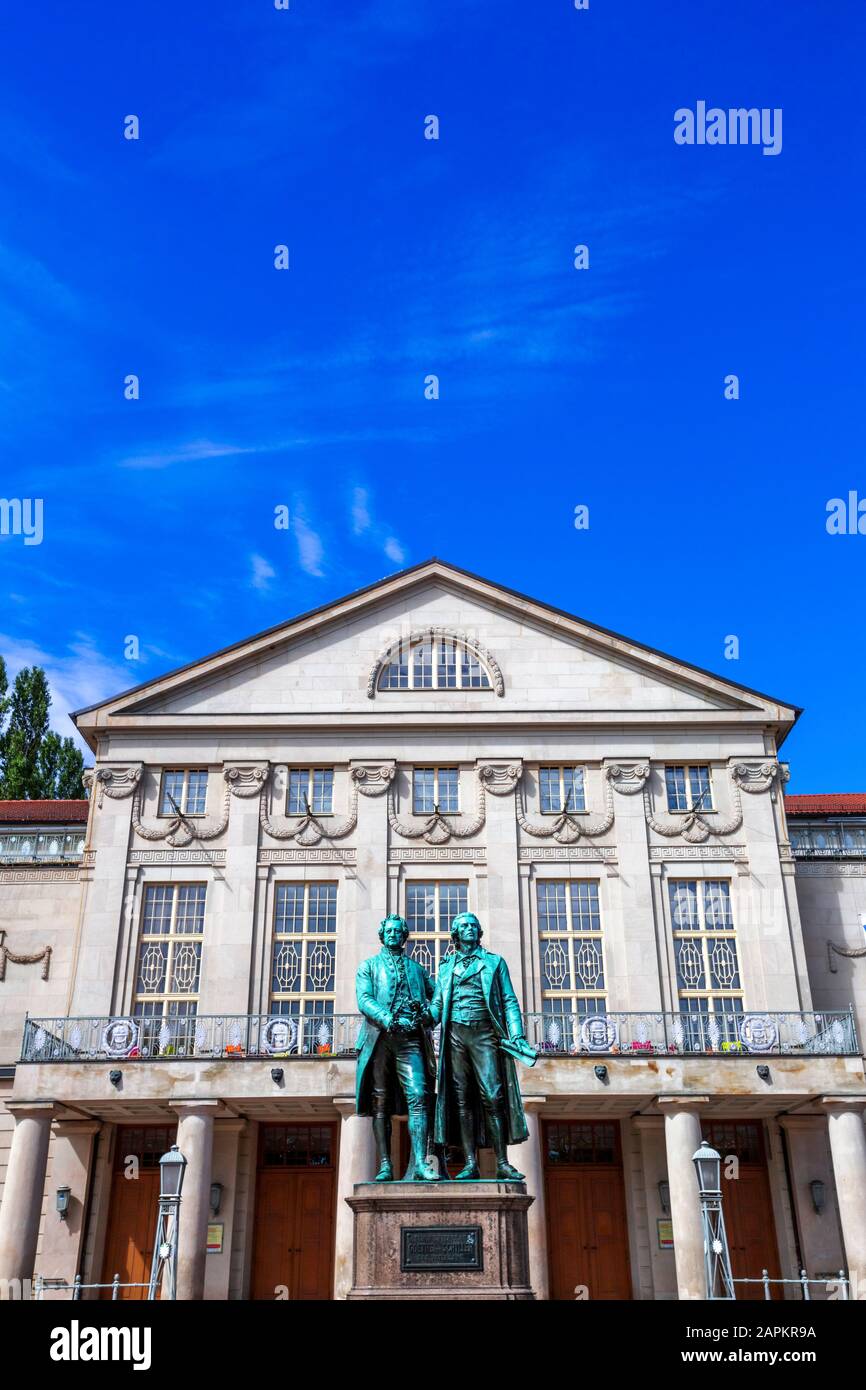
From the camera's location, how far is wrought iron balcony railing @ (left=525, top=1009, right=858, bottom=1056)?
86.3 feet

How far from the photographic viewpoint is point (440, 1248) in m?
11.5

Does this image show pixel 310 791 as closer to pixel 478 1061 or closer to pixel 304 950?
pixel 304 950

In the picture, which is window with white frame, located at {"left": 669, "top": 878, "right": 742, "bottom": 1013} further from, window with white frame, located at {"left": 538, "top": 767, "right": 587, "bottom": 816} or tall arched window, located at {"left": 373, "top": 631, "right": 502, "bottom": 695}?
tall arched window, located at {"left": 373, "top": 631, "right": 502, "bottom": 695}

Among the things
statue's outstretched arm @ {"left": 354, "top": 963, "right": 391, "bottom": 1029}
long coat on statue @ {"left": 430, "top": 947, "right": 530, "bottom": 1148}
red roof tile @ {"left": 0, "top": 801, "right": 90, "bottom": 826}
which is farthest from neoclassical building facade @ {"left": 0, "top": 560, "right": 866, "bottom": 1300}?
statue's outstretched arm @ {"left": 354, "top": 963, "right": 391, "bottom": 1029}

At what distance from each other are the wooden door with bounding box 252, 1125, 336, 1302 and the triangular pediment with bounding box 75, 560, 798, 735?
1014 cm

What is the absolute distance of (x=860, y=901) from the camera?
1245 inches

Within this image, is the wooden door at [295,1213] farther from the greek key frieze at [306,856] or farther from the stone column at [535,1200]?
the greek key frieze at [306,856]

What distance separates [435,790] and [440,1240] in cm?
2008

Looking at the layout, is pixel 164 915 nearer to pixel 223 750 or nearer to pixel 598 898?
pixel 223 750

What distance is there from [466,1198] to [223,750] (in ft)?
69.4
